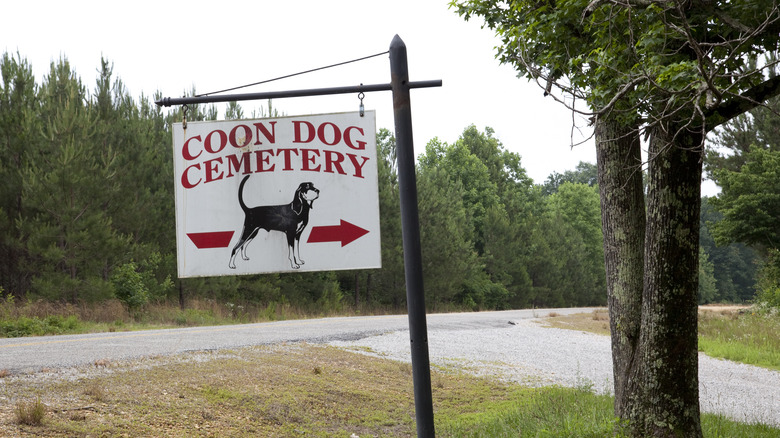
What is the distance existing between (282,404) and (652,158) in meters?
5.31

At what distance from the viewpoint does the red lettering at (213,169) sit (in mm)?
3691

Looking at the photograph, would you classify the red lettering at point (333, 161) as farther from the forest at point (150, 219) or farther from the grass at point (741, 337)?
the grass at point (741, 337)

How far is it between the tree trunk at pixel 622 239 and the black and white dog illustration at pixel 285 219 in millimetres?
3900

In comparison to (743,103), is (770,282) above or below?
below

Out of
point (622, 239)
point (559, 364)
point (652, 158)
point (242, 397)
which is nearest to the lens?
point (652, 158)

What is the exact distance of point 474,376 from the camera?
11.3 m

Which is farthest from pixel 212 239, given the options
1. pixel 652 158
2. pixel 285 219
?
pixel 652 158

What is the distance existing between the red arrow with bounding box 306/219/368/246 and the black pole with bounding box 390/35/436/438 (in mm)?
296

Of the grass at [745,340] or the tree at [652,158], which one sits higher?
the tree at [652,158]

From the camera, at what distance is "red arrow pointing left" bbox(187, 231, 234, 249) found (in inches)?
143

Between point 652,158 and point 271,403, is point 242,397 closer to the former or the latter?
point 271,403

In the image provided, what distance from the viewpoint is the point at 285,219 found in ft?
11.7

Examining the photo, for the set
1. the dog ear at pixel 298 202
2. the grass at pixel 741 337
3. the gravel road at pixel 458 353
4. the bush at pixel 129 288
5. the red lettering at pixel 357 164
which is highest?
the red lettering at pixel 357 164

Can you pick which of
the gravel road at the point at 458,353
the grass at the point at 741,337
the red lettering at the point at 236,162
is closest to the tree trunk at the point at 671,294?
the gravel road at the point at 458,353
